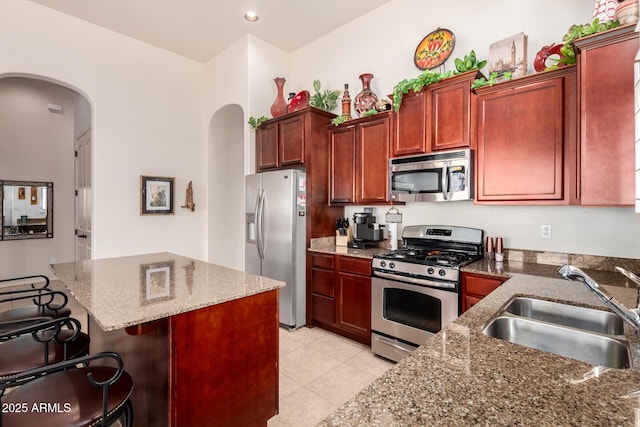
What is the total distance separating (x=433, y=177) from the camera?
2787mm

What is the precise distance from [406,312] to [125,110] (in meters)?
4.16

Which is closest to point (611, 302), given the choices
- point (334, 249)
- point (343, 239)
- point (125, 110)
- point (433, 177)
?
point (433, 177)

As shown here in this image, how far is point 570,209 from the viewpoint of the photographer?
2.39 m

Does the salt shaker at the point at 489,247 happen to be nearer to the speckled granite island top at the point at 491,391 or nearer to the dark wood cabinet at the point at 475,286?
the dark wood cabinet at the point at 475,286

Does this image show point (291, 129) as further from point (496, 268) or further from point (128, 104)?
point (496, 268)

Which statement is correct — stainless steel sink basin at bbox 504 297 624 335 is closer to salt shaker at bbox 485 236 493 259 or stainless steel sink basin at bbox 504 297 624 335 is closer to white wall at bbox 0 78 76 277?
salt shaker at bbox 485 236 493 259

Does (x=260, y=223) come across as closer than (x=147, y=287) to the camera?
No

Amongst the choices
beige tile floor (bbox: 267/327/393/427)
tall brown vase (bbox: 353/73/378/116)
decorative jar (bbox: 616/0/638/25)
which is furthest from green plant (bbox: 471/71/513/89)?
beige tile floor (bbox: 267/327/393/427)

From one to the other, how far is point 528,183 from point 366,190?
4.80 feet

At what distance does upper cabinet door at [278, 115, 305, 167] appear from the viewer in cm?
359

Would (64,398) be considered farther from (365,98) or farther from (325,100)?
(325,100)

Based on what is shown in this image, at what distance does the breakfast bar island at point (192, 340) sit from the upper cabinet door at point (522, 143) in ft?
5.95

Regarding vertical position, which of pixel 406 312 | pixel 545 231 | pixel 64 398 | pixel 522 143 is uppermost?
pixel 522 143

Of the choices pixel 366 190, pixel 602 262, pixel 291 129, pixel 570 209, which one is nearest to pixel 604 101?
pixel 570 209
